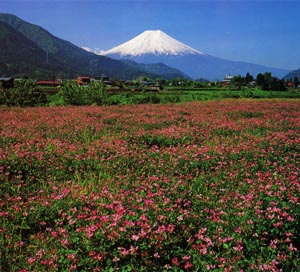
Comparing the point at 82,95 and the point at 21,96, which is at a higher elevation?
the point at 82,95

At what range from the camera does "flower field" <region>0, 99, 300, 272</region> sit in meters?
4.13

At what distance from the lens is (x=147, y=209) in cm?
480

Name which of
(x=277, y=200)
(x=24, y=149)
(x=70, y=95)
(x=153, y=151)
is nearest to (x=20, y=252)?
(x=277, y=200)

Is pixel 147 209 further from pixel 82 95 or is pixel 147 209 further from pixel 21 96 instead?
pixel 82 95

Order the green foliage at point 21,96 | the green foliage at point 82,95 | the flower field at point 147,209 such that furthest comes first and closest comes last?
1. the green foliage at point 82,95
2. the green foliage at point 21,96
3. the flower field at point 147,209

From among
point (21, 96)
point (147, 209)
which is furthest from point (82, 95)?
point (147, 209)

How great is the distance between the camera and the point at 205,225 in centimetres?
491

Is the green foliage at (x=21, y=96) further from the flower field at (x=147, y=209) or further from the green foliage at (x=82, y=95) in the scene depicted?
the flower field at (x=147, y=209)

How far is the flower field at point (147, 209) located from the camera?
4133 millimetres

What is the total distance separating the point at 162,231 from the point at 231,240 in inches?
35.8

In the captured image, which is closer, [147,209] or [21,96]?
[147,209]

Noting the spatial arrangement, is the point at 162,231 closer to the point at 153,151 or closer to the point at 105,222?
the point at 105,222

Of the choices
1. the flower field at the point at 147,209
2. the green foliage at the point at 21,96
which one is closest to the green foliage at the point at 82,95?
the green foliage at the point at 21,96

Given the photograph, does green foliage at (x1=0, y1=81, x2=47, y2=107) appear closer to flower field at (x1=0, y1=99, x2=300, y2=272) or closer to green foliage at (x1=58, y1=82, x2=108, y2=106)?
green foliage at (x1=58, y1=82, x2=108, y2=106)
